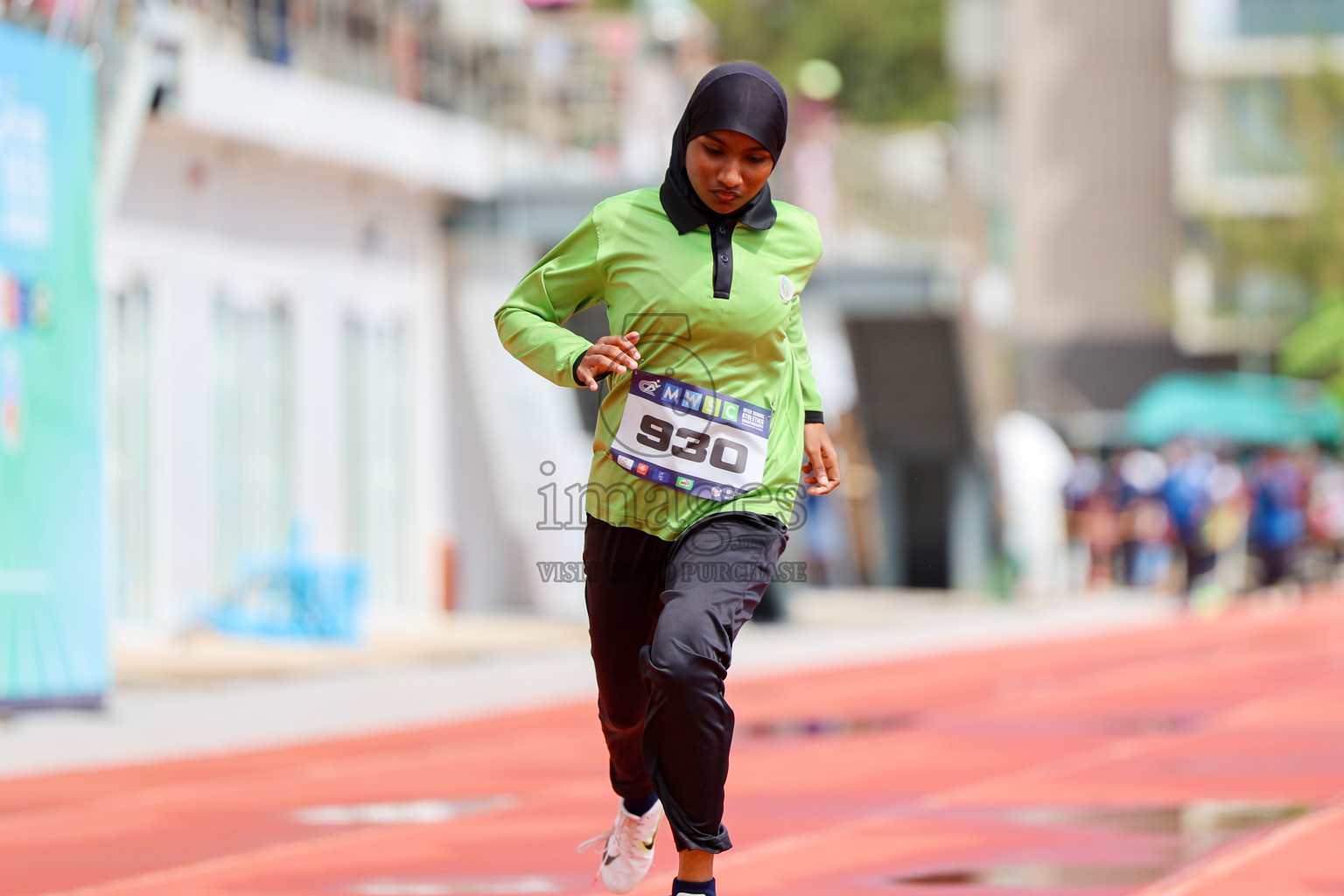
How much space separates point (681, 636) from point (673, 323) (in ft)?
2.32

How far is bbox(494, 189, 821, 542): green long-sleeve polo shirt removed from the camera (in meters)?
5.77

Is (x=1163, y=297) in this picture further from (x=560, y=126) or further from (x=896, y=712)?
(x=896, y=712)

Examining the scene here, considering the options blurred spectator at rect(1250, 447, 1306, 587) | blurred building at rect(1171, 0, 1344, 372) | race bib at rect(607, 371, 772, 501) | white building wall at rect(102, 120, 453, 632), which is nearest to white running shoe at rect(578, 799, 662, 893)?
race bib at rect(607, 371, 772, 501)

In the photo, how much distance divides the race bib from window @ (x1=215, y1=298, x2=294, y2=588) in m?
15.4

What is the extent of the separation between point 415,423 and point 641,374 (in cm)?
1897

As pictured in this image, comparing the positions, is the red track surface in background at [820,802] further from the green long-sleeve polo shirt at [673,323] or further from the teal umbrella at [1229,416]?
the teal umbrella at [1229,416]

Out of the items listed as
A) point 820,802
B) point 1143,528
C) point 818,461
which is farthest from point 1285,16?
point 818,461

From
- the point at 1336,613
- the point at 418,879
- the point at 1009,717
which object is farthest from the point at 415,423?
the point at 418,879

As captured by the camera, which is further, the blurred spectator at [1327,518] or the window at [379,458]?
the blurred spectator at [1327,518]

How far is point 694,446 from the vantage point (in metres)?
5.80

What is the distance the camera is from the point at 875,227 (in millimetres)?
27047

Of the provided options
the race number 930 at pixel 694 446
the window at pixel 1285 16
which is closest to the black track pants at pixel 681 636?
the race number 930 at pixel 694 446

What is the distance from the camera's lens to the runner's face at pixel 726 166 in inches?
224

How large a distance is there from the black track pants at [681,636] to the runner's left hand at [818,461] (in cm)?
23
